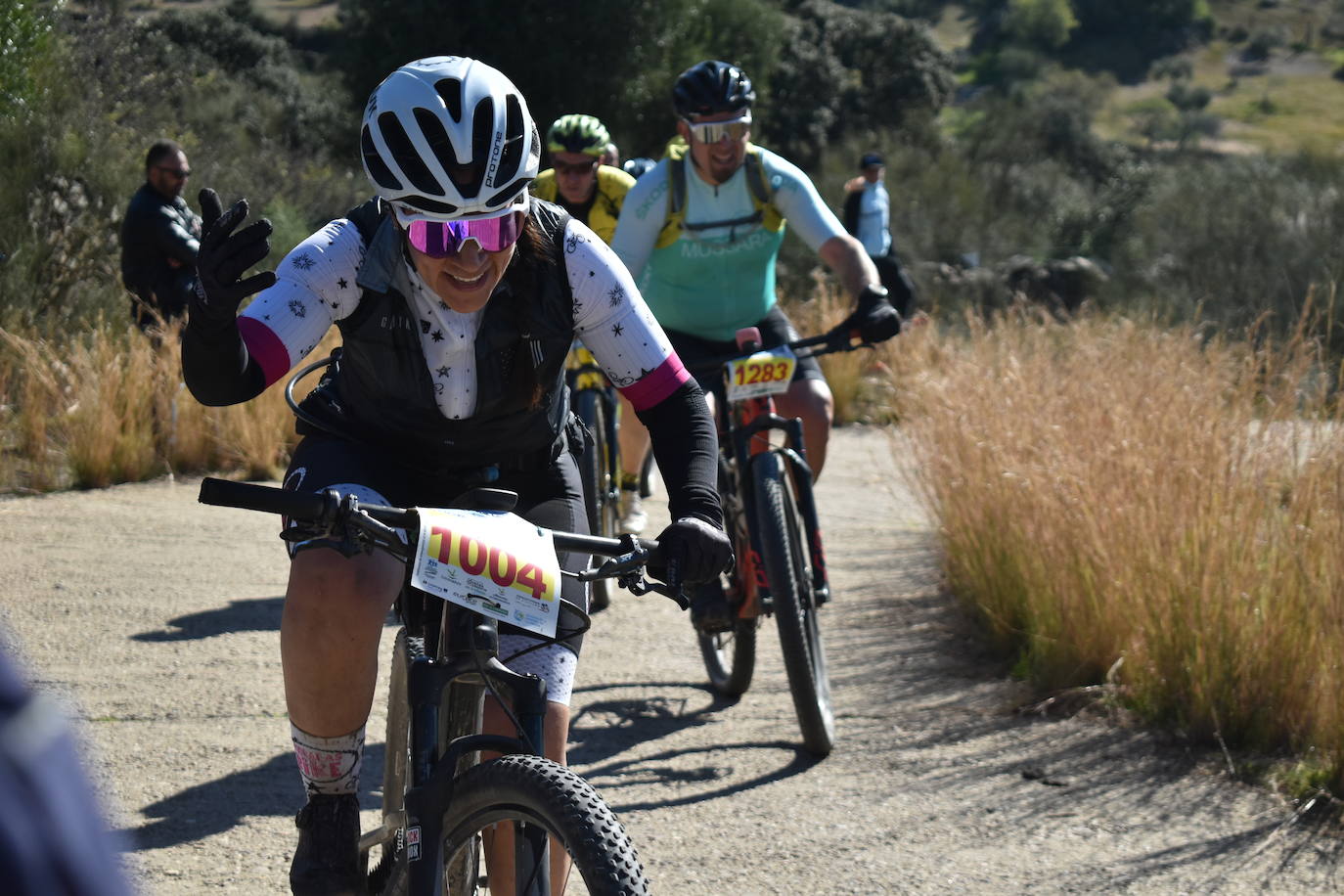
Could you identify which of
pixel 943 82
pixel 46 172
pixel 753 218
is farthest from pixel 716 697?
pixel 943 82

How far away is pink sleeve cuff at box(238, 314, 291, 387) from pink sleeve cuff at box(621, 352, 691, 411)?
2.10 ft

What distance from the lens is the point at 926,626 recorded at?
5.99 meters

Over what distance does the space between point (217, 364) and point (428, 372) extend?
1.33 ft

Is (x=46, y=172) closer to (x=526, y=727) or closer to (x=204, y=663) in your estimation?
(x=204, y=663)

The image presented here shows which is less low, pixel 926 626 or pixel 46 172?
pixel 46 172

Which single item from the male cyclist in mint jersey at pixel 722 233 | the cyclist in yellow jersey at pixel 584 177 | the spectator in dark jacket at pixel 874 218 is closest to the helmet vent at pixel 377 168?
the male cyclist in mint jersey at pixel 722 233

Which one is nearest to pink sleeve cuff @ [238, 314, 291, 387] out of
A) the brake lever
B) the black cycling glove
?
the brake lever

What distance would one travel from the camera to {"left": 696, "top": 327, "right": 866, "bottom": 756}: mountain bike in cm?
443

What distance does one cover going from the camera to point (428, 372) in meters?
2.75

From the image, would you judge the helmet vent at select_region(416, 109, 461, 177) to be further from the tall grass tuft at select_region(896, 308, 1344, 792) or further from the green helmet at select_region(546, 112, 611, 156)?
the green helmet at select_region(546, 112, 611, 156)

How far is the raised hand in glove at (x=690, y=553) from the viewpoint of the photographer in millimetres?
2406

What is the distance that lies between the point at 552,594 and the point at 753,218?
3146 millimetres

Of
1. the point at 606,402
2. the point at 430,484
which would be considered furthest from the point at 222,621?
the point at 430,484

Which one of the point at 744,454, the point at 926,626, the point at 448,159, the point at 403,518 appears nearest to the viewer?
the point at 403,518
